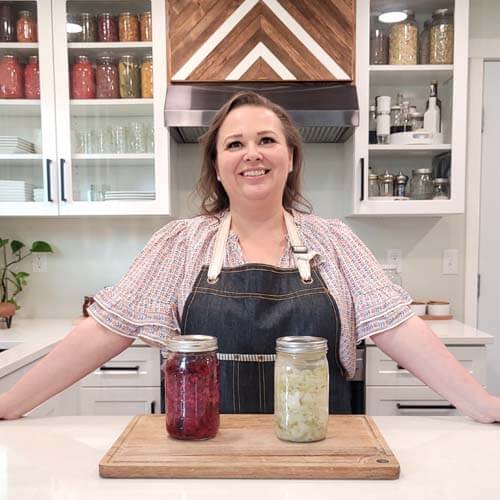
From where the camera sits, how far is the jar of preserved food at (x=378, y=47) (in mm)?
2316

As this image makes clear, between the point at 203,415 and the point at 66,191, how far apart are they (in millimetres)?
1796

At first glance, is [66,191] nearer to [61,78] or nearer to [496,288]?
[61,78]

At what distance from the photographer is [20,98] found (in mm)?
2365

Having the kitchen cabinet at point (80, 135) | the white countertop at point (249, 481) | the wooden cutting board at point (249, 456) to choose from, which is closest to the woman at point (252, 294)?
the white countertop at point (249, 481)

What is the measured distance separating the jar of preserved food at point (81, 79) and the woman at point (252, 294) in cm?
130

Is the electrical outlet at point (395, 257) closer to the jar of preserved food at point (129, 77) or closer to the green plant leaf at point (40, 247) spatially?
the jar of preserved food at point (129, 77)

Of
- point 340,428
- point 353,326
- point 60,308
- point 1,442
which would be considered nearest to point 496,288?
point 353,326

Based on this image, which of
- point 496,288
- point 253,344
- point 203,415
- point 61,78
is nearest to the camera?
point 203,415

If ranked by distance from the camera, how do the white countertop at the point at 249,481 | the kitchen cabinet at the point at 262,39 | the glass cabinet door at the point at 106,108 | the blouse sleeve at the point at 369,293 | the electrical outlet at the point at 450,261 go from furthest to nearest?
1. the electrical outlet at the point at 450,261
2. the glass cabinet door at the point at 106,108
3. the kitchen cabinet at the point at 262,39
4. the blouse sleeve at the point at 369,293
5. the white countertop at the point at 249,481

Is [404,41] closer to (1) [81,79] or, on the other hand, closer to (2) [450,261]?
(2) [450,261]

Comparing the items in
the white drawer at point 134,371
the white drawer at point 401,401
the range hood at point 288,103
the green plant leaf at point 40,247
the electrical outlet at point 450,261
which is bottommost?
the white drawer at point 401,401

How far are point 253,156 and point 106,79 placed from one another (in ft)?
4.92

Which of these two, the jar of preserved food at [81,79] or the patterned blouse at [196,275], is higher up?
the jar of preserved food at [81,79]

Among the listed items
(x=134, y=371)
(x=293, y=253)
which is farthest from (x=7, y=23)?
(x=293, y=253)
